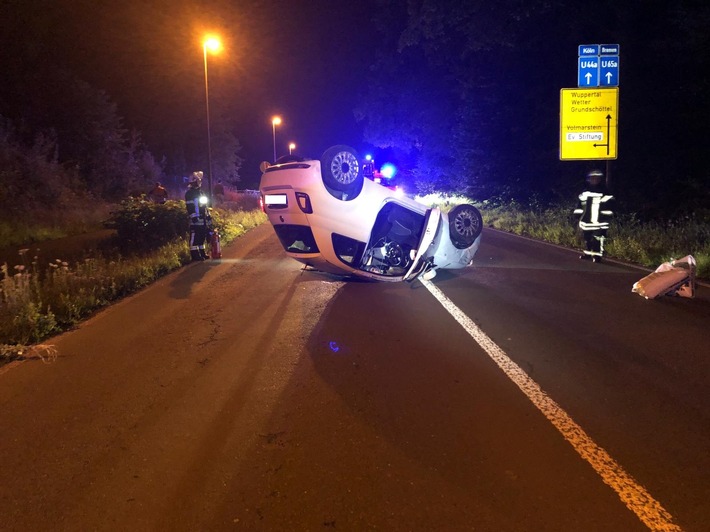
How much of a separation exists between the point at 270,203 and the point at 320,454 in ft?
17.2

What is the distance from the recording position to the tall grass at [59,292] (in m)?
6.88

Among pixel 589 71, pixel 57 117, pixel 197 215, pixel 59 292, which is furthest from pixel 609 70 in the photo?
pixel 57 117

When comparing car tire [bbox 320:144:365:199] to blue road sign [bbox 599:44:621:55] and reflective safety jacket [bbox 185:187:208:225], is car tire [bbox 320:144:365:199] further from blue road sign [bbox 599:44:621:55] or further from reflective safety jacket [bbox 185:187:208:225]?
blue road sign [bbox 599:44:621:55]

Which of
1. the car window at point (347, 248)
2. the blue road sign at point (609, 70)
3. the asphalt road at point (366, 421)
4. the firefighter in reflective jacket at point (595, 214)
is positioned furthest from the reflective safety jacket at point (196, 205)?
the blue road sign at point (609, 70)

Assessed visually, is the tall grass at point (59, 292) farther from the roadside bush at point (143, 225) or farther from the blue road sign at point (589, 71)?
the blue road sign at point (589, 71)

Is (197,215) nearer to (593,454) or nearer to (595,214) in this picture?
(595,214)

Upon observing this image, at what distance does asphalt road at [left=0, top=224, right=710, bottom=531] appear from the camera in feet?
10.5

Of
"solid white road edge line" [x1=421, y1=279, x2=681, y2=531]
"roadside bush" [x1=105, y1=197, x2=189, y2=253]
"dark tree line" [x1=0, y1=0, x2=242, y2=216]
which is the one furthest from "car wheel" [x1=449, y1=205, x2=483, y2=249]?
"dark tree line" [x1=0, y1=0, x2=242, y2=216]

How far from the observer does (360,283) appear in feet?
34.3

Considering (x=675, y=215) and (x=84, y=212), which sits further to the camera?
(x=84, y=212)

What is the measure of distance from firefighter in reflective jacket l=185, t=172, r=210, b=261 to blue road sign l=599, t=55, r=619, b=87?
40.3 ft

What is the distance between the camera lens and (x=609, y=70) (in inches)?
674

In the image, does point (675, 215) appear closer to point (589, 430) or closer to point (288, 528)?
point (589, 430)

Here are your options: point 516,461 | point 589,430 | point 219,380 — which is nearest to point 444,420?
point 516,461
